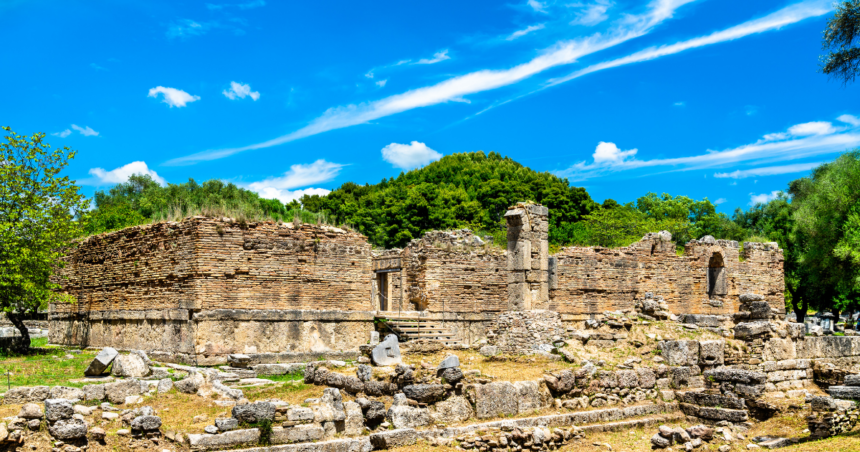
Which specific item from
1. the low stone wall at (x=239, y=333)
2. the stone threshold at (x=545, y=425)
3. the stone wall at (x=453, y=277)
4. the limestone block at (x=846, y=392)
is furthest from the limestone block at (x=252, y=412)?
the stone wall at (x=453, y=277)

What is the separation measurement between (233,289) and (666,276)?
1690 centimetres

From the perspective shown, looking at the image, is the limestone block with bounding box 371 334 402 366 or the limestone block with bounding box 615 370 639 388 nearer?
the limestone block with bounding box 371 334 402 366

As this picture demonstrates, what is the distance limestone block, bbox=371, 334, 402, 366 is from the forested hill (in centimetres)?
2549

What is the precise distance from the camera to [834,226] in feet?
95.8

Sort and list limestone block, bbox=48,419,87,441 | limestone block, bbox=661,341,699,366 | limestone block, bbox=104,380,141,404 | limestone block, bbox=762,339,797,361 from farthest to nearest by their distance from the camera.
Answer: limestone block, bbox=762,339,797,361 → limestone block, bbox=661,341,699,366 → limestone block, bbox=104,380,141,404 → limestone block, bbox=48,419,87,441

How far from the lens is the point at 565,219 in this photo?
5225 centimetres

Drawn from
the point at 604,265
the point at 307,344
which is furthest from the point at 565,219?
the point at 307,344

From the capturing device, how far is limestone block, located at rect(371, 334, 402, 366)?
1323cm

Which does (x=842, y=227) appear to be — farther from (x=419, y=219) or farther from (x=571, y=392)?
(x=419, y=219)

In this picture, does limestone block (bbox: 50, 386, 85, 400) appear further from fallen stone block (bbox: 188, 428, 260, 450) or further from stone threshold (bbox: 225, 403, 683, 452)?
stone threshold (bbox: 225, 403, 683, 452)

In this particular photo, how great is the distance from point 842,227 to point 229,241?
24923mm

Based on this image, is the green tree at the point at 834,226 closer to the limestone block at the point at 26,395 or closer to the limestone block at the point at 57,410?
the limestone block at the point at 57,410

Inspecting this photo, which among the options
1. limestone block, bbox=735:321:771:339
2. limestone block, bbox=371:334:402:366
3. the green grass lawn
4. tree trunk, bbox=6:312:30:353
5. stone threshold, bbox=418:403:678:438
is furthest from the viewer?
tree trunk, bbox=6:312:30:353

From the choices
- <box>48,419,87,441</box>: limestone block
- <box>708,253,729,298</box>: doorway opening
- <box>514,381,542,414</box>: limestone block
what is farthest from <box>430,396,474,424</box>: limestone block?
<box>708,253,729,298</box>: doorway opening
